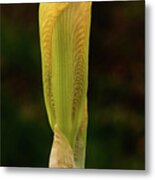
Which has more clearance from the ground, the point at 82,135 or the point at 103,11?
the point at 103,11

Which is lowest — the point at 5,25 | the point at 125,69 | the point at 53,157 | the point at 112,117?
the point at 53,157

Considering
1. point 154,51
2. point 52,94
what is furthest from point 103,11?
point 52,94

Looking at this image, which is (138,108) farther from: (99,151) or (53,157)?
(53,157)

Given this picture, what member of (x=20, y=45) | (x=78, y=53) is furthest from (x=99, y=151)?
(x=20, y=45)
